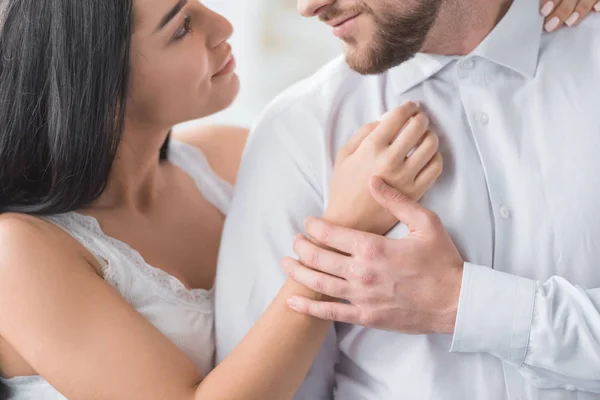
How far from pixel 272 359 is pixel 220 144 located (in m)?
0.84

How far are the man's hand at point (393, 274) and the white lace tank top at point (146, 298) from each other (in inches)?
12.2

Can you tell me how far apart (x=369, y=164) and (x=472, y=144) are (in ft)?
0.68

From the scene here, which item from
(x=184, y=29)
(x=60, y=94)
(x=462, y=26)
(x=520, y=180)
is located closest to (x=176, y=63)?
(x=184, y=29)

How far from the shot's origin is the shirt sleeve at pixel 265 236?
1394 mm

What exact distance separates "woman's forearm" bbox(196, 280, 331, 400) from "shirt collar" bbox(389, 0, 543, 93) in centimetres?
45

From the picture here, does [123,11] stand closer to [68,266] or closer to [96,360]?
[68,266]

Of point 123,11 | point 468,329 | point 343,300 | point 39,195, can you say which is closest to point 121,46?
point 123,11

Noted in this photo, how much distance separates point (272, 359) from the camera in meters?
1.25

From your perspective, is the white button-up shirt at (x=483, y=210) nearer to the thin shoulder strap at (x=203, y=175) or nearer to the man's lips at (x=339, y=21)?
the man's lips at (x=339, y=21)

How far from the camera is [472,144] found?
4.39ft

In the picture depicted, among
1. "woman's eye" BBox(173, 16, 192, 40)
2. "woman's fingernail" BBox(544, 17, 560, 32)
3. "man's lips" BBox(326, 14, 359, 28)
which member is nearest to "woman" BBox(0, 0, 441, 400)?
"woman's eye" BBox(173, 16, 192, 40)

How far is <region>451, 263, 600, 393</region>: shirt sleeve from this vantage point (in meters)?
1.19

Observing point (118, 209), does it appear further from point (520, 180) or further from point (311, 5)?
point (520, 180)

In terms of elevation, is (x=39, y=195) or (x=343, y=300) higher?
(x=39, y=195)
